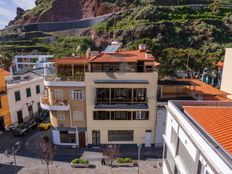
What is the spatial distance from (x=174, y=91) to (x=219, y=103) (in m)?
12.0

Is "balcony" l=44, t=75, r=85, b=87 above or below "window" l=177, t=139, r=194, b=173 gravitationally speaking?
above

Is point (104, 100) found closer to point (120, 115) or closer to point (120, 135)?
point (120, 115)

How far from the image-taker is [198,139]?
13938 mm

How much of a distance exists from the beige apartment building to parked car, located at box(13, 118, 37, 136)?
21.6 ft

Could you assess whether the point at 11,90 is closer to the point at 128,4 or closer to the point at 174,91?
the point at 174,91

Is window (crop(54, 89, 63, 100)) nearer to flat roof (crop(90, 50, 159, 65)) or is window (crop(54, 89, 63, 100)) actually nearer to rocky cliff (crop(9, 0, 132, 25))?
flat roof (crop(90, 50, 159, 65))

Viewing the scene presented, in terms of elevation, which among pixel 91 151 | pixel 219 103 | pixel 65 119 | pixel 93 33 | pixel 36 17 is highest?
pixel 36 17

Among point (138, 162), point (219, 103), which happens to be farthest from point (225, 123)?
point (138, 162)

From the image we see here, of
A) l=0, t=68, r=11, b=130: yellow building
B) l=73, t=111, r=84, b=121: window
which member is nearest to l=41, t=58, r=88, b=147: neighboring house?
l=73, t=111, r=84, b=121: window

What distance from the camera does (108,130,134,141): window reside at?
30.7 m

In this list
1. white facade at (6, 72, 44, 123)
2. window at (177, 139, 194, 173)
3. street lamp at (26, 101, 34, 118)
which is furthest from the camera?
street lamp at (26, 101, 34, 118)

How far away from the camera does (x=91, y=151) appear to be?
29859mm

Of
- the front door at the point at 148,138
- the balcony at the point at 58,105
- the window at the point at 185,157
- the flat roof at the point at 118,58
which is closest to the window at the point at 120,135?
the front door at the point at 148,138

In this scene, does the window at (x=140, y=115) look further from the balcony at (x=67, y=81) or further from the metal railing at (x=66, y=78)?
the metal railing at (x=66, y=78)
